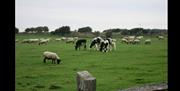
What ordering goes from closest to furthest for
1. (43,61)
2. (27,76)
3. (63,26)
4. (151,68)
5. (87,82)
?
(87,82) < (27,76) < (151,68) < (43,61) < (63,26)

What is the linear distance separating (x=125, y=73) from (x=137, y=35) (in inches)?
1260

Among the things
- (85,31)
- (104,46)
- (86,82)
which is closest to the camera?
(86,82)

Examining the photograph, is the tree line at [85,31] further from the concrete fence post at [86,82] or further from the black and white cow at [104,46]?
the concrete fence post at [86,82]

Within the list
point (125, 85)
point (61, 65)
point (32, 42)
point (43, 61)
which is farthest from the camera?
point (32, 42)

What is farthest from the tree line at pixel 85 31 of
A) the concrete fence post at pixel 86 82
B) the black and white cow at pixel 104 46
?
the concrete fence post at pixel 86 82

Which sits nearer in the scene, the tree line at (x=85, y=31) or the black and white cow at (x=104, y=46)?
the black and white cow at (x=104, y=46)

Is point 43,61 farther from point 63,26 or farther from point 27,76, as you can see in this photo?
point 63,26

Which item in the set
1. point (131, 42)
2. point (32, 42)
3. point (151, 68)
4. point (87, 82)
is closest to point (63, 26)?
point (32, 42)

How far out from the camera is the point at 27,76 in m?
10.2

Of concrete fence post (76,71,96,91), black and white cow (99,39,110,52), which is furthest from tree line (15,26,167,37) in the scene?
concrete fence post (76,71,96,91)

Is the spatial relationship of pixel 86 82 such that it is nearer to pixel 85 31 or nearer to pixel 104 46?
pixel 104 46

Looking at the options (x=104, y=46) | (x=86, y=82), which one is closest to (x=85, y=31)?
(x=104, y=46)
